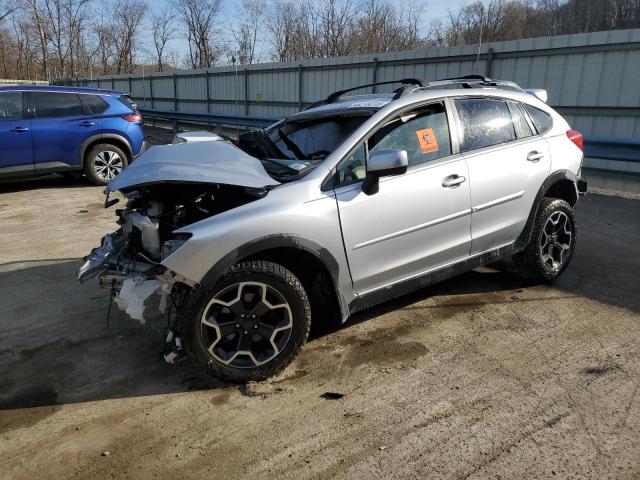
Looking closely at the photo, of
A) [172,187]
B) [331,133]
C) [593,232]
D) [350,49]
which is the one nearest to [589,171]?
[593,232]

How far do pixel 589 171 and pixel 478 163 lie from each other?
19.3 ft

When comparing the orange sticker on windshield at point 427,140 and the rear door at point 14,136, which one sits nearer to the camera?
the orange sticker on windshield at point 427,140

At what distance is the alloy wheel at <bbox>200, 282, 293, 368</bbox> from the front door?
1.95 ft

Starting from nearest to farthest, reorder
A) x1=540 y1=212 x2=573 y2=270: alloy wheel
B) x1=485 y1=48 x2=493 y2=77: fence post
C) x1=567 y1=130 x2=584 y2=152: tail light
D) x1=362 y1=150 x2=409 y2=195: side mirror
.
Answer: x1=362 y1=150 x2=409 y2=195: side mirror < x1=540 y1=212 x2=573 y2=270: alloy wheel < x1=567 y1=130 x2=584 y2=152: tail light < x1=485 y1=48 x2=493 y2=77: fence post

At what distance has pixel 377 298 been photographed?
12.2 ft

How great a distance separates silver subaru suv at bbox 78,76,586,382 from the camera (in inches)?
125

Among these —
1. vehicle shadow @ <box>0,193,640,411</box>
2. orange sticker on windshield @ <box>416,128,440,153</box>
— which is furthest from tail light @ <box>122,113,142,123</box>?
orange sticker on windshield @ <box>416,128,440,153</box>

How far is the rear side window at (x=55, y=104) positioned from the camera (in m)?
9.05

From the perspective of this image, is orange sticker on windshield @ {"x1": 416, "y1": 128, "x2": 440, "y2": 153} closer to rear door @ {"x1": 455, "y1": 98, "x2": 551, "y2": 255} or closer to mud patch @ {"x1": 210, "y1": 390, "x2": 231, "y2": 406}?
rear door @ {"x1": 455, "y1": 98, "x2": 551, "y2": 255}

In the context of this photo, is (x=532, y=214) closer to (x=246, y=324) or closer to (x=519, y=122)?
(x=519, y=122)

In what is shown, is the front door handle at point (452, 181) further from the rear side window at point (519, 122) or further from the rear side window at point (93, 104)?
the rear side window at point (93, 104)

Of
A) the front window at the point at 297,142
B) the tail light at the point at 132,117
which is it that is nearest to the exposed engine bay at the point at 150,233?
the front window at the point at 297,142

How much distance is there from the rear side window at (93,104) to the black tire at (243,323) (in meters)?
7.83

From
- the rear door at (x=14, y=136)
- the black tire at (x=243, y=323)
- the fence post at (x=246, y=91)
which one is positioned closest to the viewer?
the black tire at (x=243, y=323)
